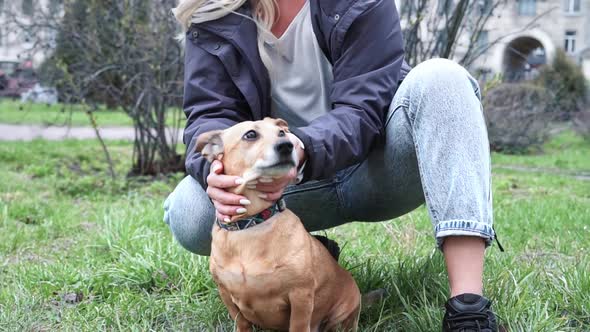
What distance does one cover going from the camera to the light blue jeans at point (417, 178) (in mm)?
1979

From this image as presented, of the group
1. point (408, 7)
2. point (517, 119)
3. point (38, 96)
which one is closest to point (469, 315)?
point (408, 7)

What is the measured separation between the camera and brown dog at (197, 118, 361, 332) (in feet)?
6.18

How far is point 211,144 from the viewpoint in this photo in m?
2.03

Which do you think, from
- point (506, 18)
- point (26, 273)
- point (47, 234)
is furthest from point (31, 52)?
point (506, 18)

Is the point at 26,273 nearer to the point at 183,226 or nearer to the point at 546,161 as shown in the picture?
the point at 183,226

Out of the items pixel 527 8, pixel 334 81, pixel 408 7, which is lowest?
pixel 334 81

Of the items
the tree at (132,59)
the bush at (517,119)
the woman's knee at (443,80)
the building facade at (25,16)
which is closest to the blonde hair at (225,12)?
the woman's knee at (443,80)

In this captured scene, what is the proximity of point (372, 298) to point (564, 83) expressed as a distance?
1646 cm

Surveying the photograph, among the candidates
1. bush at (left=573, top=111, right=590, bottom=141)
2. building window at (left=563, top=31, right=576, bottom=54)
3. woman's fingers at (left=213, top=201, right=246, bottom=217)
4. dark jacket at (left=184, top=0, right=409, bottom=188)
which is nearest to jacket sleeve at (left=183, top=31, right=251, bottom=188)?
dark jacket at (left=184, top=0, right=409, bottom=188)

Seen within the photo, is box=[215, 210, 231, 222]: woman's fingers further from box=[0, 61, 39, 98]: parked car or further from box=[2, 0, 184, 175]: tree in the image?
box=[0, 61, 39, 98]: parked car

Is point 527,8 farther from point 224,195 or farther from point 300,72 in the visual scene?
point 224,195

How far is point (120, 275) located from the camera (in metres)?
2.87

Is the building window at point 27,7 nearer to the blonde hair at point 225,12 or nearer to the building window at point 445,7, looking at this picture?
the building window at point 445,7

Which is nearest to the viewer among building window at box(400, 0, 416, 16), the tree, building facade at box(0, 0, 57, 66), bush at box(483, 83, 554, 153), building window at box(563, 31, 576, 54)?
building window at box(400, 0, 416, 16)
